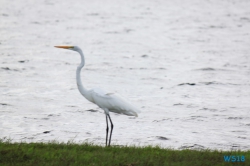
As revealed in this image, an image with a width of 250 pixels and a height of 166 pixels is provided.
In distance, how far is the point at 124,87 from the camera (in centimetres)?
1898

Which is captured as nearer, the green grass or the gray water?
the green grass

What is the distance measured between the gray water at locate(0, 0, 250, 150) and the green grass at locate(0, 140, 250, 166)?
3145mm

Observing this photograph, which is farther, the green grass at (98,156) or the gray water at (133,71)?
the gray water at (133,71)

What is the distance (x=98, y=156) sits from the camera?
8633mm

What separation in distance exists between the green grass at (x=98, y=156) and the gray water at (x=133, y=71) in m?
3.15

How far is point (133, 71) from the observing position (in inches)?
845

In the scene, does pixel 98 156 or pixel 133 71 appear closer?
pixel 98 156

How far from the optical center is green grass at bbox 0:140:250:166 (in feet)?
27.2

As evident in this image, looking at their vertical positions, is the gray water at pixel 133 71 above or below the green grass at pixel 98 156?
below

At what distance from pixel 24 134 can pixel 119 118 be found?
3.24 metres

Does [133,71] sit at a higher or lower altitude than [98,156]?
lower

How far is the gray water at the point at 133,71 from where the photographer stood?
13.9 m

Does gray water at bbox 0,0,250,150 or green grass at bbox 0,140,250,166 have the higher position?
green grass at bbox 0,140,250,166

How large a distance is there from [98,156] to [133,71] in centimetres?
1296
